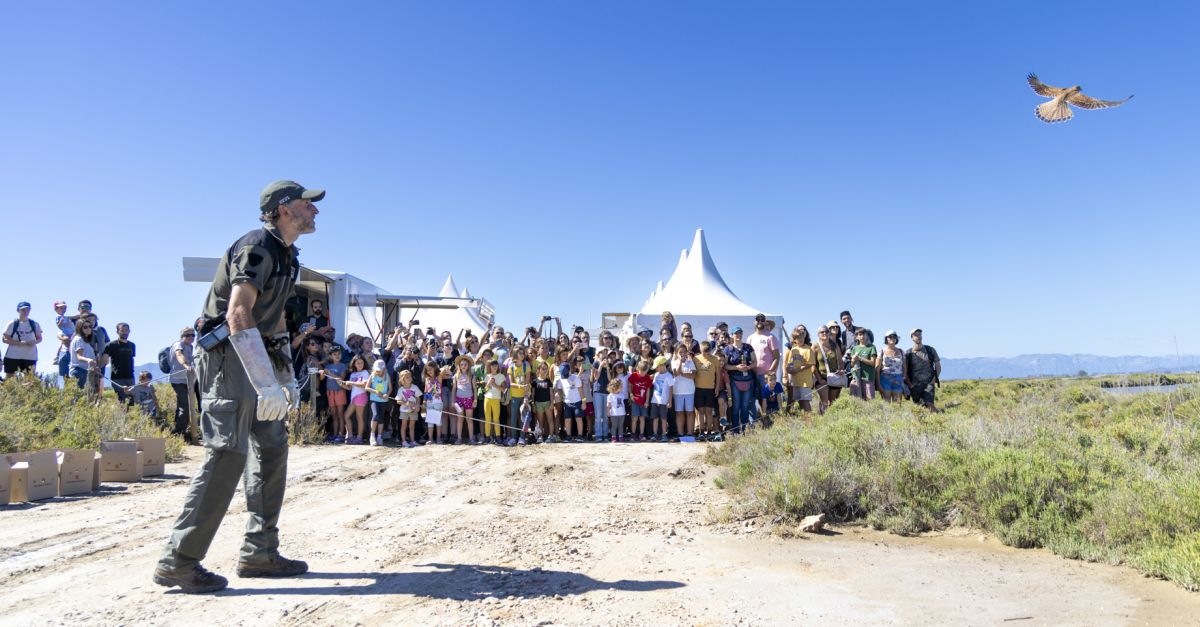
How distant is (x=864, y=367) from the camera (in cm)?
1117

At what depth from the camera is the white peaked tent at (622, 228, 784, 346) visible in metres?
17.6

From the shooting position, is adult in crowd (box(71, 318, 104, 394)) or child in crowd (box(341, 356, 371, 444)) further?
child in crowd (box(341, 356, 371, 444))

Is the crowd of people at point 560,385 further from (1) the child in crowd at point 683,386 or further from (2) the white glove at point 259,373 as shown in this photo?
(2) the white glove at point 259,373

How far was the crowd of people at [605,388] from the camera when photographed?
11.1 meters

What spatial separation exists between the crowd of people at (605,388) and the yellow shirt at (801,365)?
0.6 inches

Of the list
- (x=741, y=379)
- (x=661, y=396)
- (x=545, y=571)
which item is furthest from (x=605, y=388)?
(x=545, y=571)

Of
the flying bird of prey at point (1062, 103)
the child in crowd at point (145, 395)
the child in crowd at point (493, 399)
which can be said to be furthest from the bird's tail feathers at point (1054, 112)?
the child in crowd at point (145, 395)

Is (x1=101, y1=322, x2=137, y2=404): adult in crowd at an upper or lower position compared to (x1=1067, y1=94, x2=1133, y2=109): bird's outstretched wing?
lower

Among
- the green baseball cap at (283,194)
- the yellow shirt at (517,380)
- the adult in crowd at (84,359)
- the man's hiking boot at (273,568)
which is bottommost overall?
the man's hiking boot at (273,568)

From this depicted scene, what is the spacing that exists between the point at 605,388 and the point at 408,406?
9.75 feet

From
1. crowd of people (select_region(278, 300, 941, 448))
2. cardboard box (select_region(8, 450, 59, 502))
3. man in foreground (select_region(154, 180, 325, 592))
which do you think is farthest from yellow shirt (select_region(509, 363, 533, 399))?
man in foreground (select_region(154, 180, 325, 592))

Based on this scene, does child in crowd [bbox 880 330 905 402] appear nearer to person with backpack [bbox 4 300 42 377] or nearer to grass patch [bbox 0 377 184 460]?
grass patch [bbox 0 377 184 460]

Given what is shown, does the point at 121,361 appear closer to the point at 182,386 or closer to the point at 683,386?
the point at 182,386

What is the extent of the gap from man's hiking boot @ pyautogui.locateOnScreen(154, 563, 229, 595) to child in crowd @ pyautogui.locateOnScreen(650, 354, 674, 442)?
813cm
